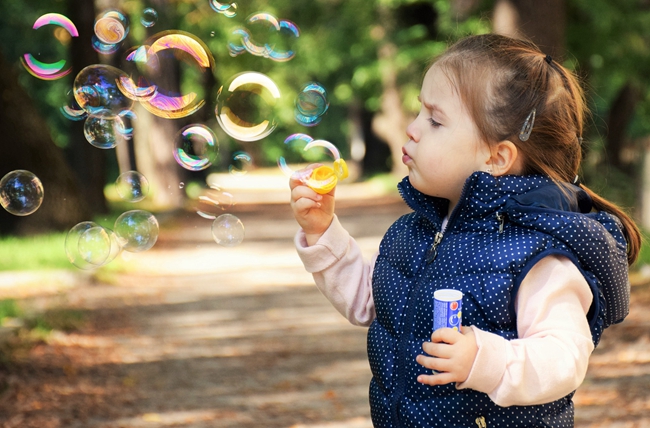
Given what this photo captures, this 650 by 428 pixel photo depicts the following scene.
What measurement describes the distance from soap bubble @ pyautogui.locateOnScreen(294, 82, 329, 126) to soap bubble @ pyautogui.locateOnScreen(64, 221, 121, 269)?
46.5 inches

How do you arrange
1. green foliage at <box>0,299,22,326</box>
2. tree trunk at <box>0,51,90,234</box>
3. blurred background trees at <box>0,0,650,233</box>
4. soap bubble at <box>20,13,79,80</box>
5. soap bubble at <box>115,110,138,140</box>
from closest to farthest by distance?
soap bubble at <box>115,110,138,140</box>, soap bubble at <box>20,13,79,80</box>, green foliage at <box>0,299,22,326</box>, blurred background trees at <box>0,0,650,233</box>, tree trunk at <box>0,51,90,234</box>

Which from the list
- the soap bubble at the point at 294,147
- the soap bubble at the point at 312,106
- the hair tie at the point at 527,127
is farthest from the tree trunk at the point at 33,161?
the hair tie at the point at 527,127

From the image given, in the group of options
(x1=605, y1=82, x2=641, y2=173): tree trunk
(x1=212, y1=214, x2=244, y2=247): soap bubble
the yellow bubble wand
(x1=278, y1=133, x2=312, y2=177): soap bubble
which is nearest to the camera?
the yellow bubble wand

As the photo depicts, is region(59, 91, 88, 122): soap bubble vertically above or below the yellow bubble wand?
below

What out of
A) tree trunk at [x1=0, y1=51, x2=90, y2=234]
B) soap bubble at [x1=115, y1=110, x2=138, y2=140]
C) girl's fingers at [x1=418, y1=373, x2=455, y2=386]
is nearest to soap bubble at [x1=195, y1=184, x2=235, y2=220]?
soap bubble at [x1=115, y1=110, x2=138, y2=140]

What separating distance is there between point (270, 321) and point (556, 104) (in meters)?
5.23

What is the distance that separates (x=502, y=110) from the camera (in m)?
1.98

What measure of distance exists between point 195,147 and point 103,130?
0.56 meters

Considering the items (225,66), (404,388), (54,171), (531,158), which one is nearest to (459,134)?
(531,158)

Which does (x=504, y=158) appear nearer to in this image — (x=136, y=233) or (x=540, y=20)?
(x=136, y=233)

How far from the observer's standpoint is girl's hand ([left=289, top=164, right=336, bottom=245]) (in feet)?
7.32

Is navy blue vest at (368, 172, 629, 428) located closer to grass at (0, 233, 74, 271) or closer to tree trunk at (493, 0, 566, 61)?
tree trunk at (493, 0, 566, 61)

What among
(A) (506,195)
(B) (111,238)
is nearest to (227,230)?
(B) (111,238)

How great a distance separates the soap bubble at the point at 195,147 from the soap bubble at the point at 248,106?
172mm
